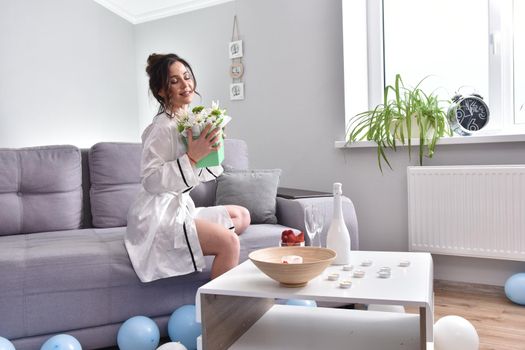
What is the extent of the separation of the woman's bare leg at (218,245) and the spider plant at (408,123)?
1350mm

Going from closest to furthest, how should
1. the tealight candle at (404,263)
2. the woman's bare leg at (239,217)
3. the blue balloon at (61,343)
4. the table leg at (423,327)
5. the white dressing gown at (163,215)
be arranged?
the table leg at (423,327) < the tealight candle at (404,263) < the blue balloon at (61,343) < the white dressing gown at (163,215) < the woman's bare leg at (239,217)

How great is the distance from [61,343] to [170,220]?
1.96 ft

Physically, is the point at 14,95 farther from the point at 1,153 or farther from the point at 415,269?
the point at 415,269

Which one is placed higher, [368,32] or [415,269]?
[368,32]

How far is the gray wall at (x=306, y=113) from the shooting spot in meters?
2.93

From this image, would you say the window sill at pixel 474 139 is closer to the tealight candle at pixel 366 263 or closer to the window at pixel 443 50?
the window at pixel 443 50

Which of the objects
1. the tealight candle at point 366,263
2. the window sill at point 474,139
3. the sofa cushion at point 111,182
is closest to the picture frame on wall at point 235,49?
the window sill at point 474,139

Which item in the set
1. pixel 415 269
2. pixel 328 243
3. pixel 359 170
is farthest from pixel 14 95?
pixel 415 269

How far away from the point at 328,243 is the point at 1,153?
185cm

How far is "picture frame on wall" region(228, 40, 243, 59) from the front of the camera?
12.3 feet

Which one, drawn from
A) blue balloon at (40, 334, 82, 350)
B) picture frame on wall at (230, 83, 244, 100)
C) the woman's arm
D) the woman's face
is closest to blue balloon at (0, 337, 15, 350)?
blue balloon at (40, 334, 82, 350)

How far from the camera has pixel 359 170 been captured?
3205 millimetres

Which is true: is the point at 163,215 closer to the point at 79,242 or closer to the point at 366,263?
the point at 79,242

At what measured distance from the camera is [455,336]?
1720 mm
